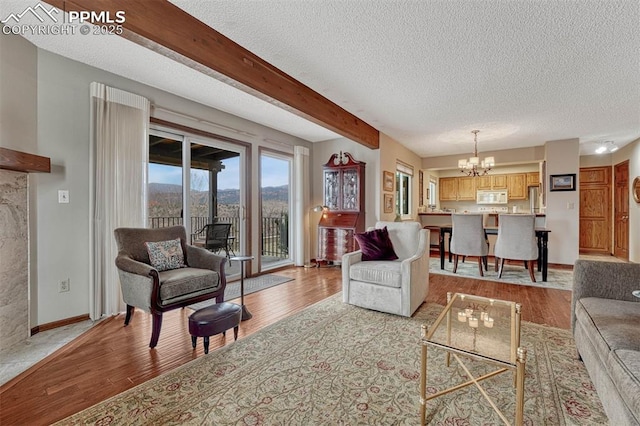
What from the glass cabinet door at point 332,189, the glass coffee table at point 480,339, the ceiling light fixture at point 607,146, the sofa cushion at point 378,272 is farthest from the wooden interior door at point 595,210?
the glass coffee table at point 480,339

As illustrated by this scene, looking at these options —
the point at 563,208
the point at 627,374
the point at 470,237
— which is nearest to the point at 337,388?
the point at 627,374

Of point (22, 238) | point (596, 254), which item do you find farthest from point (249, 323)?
point (596, 254)

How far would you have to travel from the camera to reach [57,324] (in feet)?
8.68

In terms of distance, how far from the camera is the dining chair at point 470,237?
459 cm

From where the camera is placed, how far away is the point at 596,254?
6.76m

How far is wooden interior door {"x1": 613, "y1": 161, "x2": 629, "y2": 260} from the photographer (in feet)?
19.1

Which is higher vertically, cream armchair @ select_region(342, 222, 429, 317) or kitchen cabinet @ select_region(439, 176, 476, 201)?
kitchen cabinet @ select_region(439, 176, 476, 201)

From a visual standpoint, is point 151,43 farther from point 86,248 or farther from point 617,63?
point 617,63

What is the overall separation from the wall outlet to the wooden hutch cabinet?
3.58 metres

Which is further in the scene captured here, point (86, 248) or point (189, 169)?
point (189, 169)

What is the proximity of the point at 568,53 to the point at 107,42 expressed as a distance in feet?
13.1

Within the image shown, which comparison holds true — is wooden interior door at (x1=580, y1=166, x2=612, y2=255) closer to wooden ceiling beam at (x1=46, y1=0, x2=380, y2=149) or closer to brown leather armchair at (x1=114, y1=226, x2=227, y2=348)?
wooden ceiling beam at (x1=46, y1=0, x2=380, y2=149)

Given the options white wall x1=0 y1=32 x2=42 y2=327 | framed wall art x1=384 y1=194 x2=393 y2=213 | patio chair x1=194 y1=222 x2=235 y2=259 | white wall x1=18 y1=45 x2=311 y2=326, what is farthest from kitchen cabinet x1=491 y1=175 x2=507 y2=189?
white wall x1=0 y1=32 x2=42 y2=327

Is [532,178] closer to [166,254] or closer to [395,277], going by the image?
[395,277]
